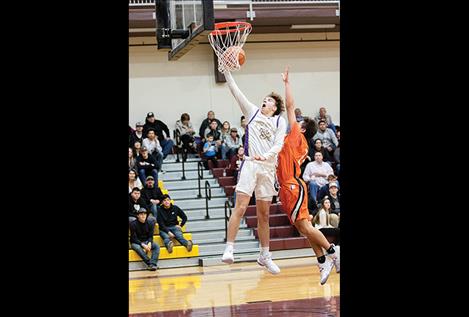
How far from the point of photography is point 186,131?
16.8 metres

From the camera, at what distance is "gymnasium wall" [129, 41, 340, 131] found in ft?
58.0

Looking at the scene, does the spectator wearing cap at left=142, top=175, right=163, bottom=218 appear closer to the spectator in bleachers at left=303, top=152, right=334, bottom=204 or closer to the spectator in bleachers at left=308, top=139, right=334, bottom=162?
the spectator in bleachers at left=303, top=152, right=334, bottom=204

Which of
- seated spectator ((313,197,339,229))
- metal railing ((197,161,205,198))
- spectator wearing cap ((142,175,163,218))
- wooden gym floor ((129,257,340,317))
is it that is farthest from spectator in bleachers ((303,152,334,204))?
spectator wearing cap ((142,175,163,218))

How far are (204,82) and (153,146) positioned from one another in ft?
10.4

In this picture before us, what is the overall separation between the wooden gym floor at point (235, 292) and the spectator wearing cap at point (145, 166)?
7.44 ft

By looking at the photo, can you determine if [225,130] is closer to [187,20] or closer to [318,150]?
[318,150]

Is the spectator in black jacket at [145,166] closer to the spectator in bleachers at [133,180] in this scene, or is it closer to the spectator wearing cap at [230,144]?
the spectator in bleachers at [133,180]

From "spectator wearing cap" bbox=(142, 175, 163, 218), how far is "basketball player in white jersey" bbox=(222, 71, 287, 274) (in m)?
5.74

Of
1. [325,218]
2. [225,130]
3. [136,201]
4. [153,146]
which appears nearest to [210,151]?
[225,130]

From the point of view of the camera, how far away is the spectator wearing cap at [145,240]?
1246 centimetres
